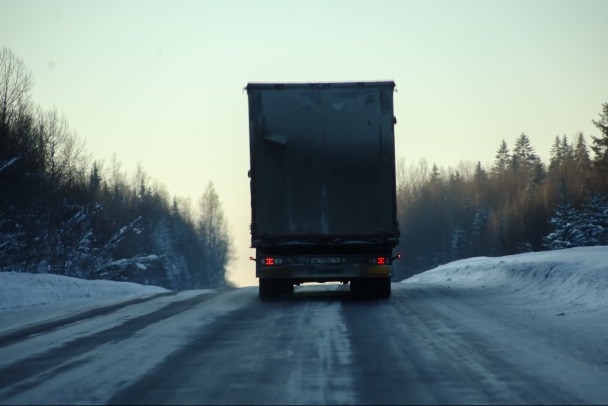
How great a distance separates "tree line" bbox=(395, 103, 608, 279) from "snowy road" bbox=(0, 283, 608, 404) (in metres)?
48.8

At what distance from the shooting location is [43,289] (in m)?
17.5

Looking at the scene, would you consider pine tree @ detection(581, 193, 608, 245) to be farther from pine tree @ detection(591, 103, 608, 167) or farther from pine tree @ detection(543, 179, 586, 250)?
pine tree @ detection(591, 103, 608, 167)

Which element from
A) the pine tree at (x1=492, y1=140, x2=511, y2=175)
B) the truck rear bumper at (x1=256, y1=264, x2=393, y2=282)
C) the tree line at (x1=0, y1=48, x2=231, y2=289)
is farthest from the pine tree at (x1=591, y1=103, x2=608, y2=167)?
the pine tree at (x1=492, y1=140, x2=511, y2=175)

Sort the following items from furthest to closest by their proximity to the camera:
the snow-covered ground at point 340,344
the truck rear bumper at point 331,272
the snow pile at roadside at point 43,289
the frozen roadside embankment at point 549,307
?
the snow pile at roadside at point 43,289 < the truck rear bumper at point 331,272 < the frozen roadside embankment at point 549,307 < the snow-covered ground at point 340,344

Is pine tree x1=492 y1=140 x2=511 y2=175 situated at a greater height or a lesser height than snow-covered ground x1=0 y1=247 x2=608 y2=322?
greater

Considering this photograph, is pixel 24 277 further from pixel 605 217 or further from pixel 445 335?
pixel 605 217

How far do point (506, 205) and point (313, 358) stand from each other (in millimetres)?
95127

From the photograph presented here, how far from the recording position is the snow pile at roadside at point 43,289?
1562cm

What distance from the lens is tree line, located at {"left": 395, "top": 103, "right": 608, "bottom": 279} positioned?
58656 mm

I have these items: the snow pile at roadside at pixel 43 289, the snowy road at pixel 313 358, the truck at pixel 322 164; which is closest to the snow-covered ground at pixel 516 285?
the snow pile at roadside at pixel 43 289

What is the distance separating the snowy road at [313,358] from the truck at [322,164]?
2.05 meters

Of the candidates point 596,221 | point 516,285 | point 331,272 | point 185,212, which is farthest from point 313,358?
point 185,212

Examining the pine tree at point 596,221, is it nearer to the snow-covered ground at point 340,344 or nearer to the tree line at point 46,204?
the tree line at point 46,204

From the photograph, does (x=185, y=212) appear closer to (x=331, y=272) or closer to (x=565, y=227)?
(x=565, y=227)
